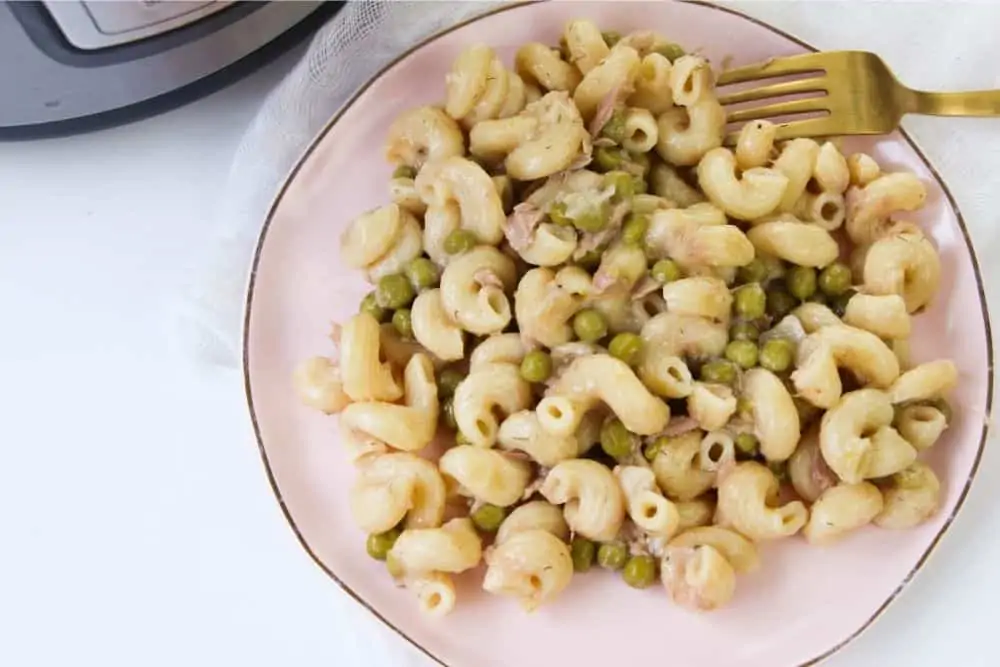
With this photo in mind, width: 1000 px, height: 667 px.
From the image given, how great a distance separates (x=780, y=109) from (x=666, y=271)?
170mm

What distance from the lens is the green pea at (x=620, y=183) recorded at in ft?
2.67

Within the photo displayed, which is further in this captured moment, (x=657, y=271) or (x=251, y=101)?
(x=251, y=101)

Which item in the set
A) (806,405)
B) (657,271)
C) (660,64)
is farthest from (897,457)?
(660,64)

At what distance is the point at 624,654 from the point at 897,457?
0.71 feet

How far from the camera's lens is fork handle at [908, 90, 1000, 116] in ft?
2.88

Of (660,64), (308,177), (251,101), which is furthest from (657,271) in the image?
(251,101)

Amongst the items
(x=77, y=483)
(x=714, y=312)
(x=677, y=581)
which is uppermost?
(x=714, y=312)

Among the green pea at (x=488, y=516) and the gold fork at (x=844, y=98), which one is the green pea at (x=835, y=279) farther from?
the green pea at (x=488, y=516)

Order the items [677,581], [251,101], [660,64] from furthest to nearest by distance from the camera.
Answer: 1. [251,101]
2. [660,64]
3. [677,581]

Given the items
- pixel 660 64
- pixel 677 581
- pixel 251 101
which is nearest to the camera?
pixel 677 581

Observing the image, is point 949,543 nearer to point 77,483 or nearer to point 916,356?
point 916,356

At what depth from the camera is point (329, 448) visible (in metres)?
0.82

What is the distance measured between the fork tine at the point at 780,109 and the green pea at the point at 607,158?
3.8 inches

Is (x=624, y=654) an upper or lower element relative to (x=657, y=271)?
lower
